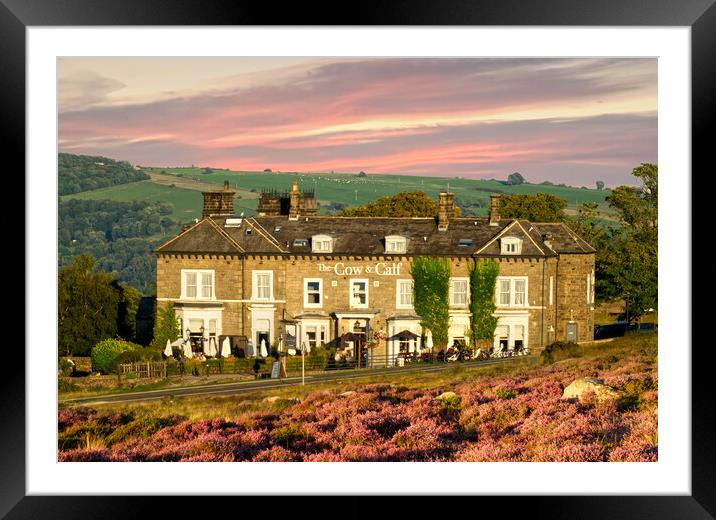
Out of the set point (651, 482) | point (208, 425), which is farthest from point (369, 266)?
point (651, 482)

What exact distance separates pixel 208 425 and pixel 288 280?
12550 millimetres

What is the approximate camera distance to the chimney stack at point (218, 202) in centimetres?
3788

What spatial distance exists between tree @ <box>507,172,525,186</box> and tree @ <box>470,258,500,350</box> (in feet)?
34.8

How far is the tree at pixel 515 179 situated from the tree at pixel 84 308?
52.2 ft

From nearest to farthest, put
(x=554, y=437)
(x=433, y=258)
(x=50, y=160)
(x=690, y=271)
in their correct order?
(x=690, y=271)
(x=50, y=160)
(x=554, y=437)
(x=433, y=258)

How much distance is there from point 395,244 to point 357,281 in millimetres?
1605

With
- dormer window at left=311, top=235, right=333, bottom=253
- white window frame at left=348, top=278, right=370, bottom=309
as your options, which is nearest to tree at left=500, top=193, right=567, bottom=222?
white window frame at left=348, top=278, right=370, bottom=309

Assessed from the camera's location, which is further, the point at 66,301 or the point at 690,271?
the point at 66,301

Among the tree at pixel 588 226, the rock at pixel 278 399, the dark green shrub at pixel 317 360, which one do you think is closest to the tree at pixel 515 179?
the tree at pixel 588 226

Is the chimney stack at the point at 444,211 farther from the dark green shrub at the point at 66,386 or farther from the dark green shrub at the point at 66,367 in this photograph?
the dark green shrub at the point at 66,386

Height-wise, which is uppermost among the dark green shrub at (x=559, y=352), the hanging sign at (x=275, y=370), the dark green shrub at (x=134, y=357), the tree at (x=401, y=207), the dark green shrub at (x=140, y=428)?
the tree at (x=401, y=207)
